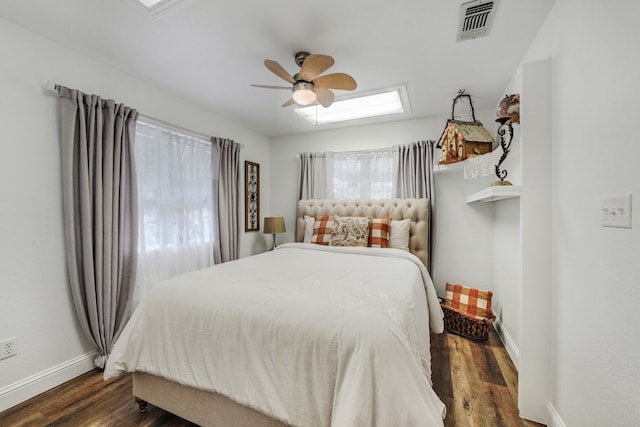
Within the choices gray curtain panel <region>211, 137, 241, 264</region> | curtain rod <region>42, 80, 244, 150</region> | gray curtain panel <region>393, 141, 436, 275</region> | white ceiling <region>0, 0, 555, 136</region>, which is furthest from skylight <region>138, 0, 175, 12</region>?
gray curtain panel <region>393, 141, 436, 275</region>

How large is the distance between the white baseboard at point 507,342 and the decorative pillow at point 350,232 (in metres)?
1.52

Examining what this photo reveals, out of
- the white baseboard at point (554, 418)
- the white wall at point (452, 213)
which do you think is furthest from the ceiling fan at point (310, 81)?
the white baseboard at point (554, 418)

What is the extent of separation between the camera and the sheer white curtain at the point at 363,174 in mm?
3412

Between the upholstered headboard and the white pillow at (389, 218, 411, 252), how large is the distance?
0.55 ft

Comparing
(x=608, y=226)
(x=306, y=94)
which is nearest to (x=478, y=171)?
(x=608, y=226)

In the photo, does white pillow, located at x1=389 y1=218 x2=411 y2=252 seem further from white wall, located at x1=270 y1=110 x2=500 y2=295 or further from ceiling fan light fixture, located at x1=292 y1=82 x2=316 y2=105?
ceiling fan light fixture, located at x1=292 y1=82 x2=316 y2=105

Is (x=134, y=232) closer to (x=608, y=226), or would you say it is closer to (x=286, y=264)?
(x=286, y=264)

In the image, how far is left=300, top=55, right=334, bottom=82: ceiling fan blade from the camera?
1.64 meters

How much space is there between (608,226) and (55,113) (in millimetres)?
3295

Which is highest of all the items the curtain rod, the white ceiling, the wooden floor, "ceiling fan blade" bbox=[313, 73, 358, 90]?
the white ceiling

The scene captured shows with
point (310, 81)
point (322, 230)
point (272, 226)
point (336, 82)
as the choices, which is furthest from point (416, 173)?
point (272, 226)

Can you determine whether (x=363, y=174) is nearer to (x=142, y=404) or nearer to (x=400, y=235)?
(x=400, y=235)

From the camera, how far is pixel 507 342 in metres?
2.23

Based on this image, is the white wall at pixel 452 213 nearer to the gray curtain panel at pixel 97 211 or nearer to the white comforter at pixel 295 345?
the white comforter at pixel 295 345
